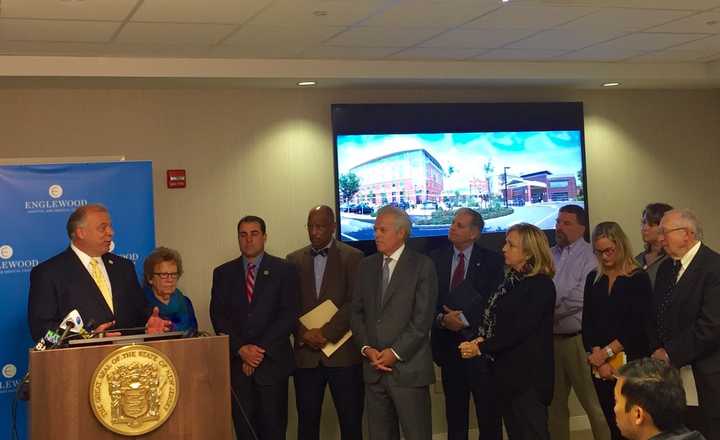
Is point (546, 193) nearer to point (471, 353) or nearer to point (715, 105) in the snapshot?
point (715, 105)

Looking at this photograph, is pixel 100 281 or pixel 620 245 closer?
pixel 100 281

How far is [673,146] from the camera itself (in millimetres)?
8258

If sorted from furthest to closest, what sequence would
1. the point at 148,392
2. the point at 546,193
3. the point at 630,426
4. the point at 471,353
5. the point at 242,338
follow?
the point at 546,193, the point at 242,338, the point at 471,353, the point at 148,392, the point at 630,426

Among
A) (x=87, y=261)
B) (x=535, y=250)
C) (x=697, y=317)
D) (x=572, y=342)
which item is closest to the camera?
(x=87, y=261)

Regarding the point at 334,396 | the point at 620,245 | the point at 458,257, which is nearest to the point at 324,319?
the point at 334,396

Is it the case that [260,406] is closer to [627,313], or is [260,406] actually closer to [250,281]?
[250,281]

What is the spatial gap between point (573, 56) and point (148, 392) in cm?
480

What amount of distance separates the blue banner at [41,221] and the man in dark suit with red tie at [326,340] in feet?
3.93

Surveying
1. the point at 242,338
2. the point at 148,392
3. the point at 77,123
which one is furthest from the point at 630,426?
the point at 77,123

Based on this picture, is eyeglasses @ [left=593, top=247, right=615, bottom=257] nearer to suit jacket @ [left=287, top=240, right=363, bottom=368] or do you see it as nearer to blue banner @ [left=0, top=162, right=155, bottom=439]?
suit jacket @ [left=287, top=240, right=363, bottom=368]

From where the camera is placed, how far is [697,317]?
4570 mm

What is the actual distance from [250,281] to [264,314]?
28 centimetres

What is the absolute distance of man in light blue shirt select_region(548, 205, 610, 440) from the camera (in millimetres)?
6062

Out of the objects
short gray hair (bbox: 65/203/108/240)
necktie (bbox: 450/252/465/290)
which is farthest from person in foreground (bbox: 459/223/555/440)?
short gray hair (bbox: 65/203/108/240)
